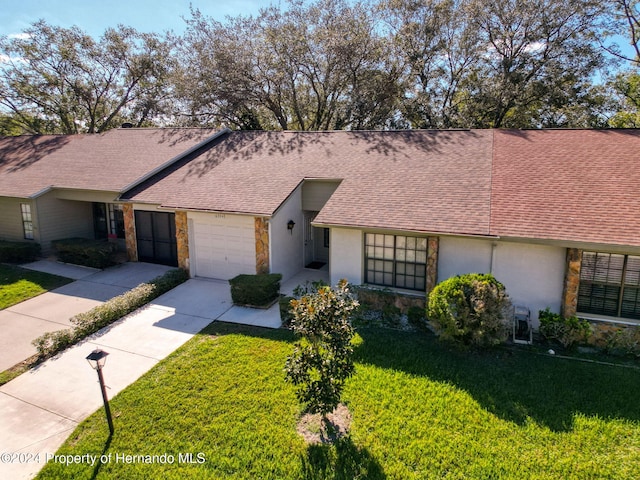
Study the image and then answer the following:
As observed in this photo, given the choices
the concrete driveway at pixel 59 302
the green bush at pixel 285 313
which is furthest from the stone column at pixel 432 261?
the concrete driveway at pixel 59 302

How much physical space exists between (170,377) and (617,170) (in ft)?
40.3

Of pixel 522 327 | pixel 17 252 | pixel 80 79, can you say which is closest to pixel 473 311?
pixel 522 327

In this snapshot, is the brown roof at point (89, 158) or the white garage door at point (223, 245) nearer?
the white garage door at point (223, 245)

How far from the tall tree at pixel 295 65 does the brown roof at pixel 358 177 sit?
9.51 m

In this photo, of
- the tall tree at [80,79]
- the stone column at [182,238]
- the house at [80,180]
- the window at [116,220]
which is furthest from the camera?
the tall tree at [80,79]

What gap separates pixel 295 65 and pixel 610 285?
21.9m

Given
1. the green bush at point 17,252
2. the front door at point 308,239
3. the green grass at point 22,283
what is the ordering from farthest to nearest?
the green bush at point 17,252 < the front door at point 308,239 < the green grass at point 22,283

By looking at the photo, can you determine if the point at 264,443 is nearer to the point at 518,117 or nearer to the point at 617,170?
the point at 617,170

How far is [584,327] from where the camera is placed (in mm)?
8625

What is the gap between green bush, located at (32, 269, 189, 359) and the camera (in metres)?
8.91

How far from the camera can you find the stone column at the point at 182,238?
43.7 feet

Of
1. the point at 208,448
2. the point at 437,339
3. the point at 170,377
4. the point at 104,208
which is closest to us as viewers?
the point at 208,448

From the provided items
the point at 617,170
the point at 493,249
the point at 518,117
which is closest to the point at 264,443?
the point at 493,249

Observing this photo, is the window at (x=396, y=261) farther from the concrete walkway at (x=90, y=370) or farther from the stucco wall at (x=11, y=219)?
the stucco wall at (x=11, y=219)
